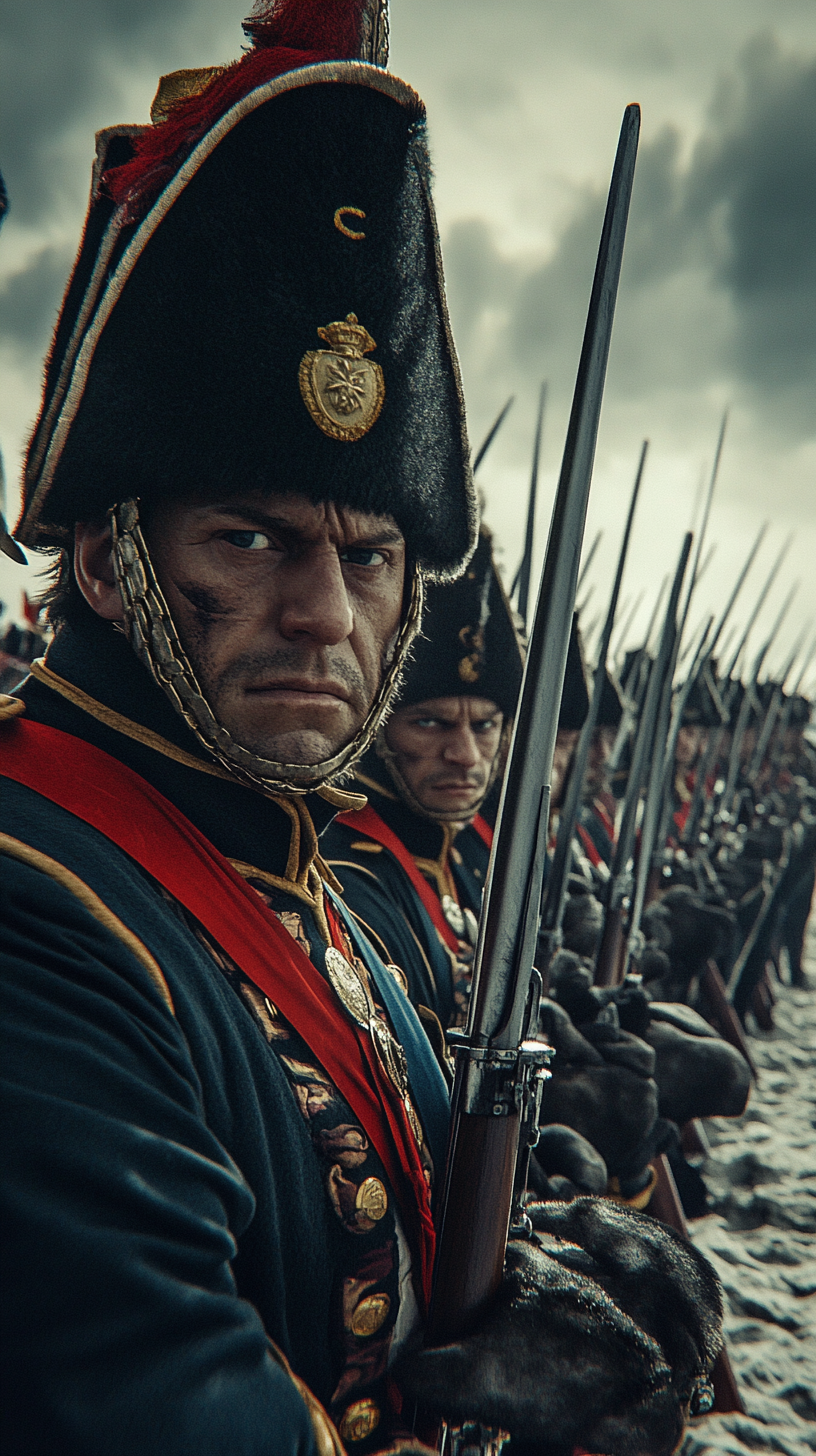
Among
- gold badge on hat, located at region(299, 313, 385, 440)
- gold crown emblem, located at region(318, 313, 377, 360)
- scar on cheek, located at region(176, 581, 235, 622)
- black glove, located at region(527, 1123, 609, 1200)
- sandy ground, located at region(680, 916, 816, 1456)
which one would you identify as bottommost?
sandy ground, located at region(680, 916, 816, 1456)

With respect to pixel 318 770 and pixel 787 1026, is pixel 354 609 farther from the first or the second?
pixel 787 1026

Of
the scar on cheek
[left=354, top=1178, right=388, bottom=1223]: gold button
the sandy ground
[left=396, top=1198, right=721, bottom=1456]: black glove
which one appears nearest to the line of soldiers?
the sandy ground

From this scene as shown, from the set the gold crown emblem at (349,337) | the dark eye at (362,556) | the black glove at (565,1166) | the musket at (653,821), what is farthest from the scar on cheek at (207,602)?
the musket at (653,821)

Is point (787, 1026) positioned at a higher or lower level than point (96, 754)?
lower

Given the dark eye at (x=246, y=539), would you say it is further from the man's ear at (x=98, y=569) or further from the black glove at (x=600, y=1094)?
the black glove at (x=600, y=1094)

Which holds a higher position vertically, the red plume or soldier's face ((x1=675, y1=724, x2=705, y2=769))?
the red plume

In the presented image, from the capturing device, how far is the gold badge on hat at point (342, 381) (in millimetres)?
1469

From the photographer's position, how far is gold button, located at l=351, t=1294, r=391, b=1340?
1.25m

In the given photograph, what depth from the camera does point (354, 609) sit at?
59.6 inches

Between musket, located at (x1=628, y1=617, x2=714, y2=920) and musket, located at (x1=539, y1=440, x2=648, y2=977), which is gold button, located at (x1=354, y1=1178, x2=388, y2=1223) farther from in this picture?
musket, located at (x1=628, y1=617, x2=714, y2=920)

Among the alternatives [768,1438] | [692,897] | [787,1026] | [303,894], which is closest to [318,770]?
[303,894]

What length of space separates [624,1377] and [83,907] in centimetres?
99

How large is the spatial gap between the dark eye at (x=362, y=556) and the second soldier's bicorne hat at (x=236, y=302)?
7 cm

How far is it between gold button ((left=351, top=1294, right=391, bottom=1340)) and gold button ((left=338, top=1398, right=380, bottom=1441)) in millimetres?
107
